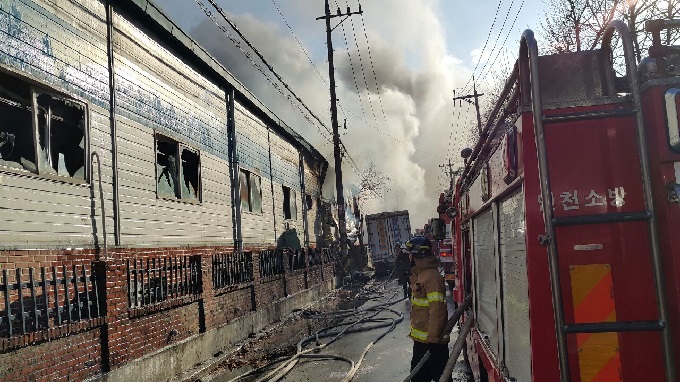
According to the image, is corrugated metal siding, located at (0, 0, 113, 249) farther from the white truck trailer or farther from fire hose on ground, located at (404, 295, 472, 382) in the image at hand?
the white truck trailer

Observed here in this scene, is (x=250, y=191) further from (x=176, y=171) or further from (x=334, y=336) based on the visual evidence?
(x=334, y=336)

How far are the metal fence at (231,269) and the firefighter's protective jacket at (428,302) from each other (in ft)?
19.9

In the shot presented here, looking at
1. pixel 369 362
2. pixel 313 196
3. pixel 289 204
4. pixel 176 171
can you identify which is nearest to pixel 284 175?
pixel 289 204

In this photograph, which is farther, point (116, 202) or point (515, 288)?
point (116, 202)

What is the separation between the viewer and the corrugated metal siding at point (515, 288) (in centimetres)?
252

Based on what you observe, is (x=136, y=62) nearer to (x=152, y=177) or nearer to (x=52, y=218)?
(x=152, y=177)

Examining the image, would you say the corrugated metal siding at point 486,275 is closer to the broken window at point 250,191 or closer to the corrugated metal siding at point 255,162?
the corrugated metal siding at point 255,162

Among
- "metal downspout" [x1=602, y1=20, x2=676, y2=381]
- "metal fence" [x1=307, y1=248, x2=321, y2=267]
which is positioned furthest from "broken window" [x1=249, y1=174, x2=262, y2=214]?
"metal downspout" [x1=602, y1=20, x2=676, y2=381]

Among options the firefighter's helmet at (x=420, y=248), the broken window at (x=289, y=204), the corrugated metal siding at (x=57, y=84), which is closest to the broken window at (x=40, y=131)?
the corrugated metal siding at (x=57, y=84)

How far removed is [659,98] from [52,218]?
7079mm

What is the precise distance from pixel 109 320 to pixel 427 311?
4.33 metres

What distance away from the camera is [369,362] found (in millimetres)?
8219

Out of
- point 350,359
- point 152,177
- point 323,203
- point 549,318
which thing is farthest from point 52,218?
point 323,203

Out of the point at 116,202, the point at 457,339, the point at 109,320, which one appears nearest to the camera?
the point at 457,339
